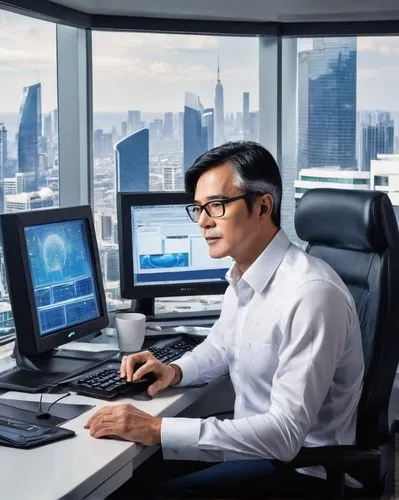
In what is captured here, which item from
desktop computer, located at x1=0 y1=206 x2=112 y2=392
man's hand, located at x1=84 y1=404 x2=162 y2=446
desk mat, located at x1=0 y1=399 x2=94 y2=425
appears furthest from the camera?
desktop computer, located at x1=0 y1=206 x2=112 y2=392

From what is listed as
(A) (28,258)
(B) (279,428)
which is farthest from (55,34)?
(B) (279,428)

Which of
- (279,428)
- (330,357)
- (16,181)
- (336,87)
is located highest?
(336,87)

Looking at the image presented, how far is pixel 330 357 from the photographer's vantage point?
6.05ft

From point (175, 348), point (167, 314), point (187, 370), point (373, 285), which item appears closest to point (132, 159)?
point (167, 314)

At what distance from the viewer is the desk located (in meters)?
1.49

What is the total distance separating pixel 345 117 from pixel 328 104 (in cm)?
10

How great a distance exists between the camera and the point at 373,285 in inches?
85.0

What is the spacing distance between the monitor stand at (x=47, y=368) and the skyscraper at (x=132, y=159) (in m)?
0.97

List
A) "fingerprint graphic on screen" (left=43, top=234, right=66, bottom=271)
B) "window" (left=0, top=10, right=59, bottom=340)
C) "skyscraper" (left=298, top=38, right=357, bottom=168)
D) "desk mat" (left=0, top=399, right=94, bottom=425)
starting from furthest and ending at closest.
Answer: "skyscraper" (left=298, top=38, right=357, bottom=168) → "window" (left=0, top=10, right=59, bottom=340) → "fingerprint graphic on screen" (left=43, top=234, right=66, bottom=271) → "desk mat" (left=0, top=399, right=94, bottom=425)

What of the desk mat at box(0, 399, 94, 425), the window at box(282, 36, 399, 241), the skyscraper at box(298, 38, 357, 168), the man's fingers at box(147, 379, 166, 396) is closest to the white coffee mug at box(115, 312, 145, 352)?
the man's fingers at box(147, 379, 166, 396)

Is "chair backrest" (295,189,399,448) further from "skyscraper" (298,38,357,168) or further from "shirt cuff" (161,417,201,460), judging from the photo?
"skyscraper" (298,38,357,168)

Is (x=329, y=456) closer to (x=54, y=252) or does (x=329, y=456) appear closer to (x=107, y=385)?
(x=107, y=385)

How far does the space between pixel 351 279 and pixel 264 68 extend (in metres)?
1.49

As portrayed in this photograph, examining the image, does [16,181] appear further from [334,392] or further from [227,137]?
[334,392]
